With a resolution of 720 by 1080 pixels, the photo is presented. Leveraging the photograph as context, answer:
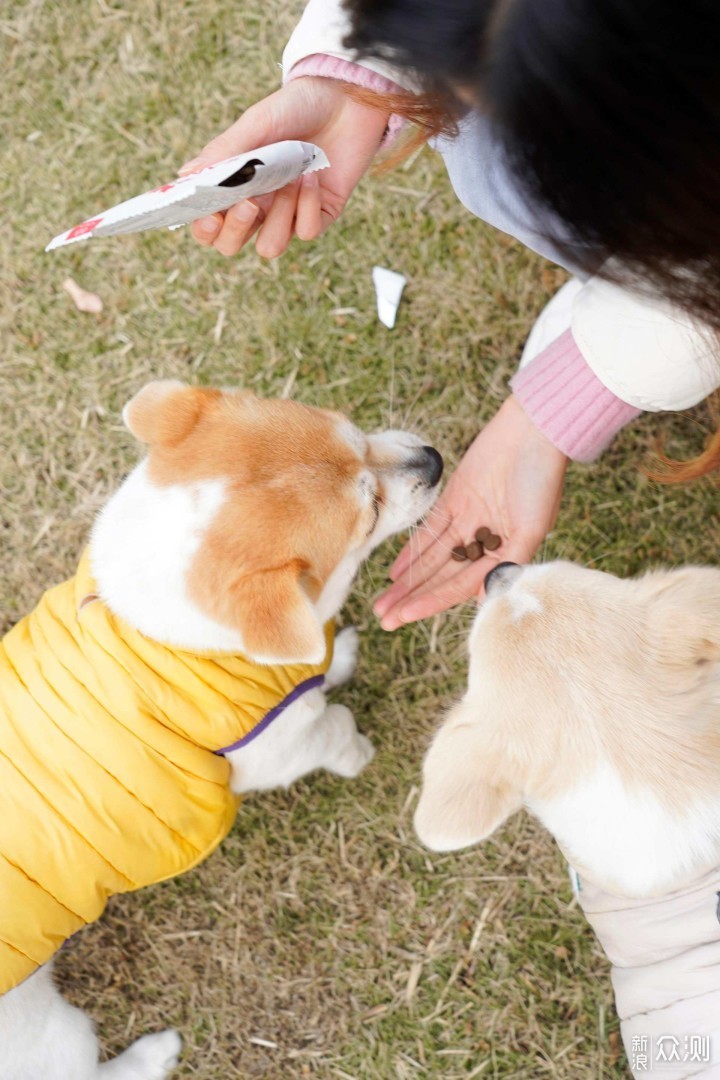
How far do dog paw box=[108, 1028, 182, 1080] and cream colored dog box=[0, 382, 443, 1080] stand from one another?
532 millimetres

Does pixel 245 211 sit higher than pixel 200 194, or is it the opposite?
pixel 200 194

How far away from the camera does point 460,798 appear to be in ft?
5.41

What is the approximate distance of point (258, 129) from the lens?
2086mm

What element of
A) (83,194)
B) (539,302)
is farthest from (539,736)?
(83,194)

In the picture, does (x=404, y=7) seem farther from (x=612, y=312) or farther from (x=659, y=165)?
(x=612, y=312)

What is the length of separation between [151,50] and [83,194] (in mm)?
645

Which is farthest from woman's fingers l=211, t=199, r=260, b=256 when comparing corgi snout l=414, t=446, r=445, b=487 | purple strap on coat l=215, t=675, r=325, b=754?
purple strap on coat l=215, t=675, r=325, b=754

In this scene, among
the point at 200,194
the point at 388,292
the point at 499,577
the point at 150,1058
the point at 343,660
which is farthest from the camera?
the point at 388,292

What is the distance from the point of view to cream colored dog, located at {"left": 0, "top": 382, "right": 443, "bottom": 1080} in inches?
76.0

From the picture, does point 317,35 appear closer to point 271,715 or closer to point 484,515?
point 484,515

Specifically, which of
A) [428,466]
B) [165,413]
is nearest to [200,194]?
[165,413]

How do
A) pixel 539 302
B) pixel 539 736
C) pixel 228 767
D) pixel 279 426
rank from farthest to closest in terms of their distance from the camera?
pixel 539 302, pixel 228 767, pixel 279 426, pixel 539 736

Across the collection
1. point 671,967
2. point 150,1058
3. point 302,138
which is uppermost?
point 302,138

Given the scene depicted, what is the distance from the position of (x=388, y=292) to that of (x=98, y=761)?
6.47 feet
